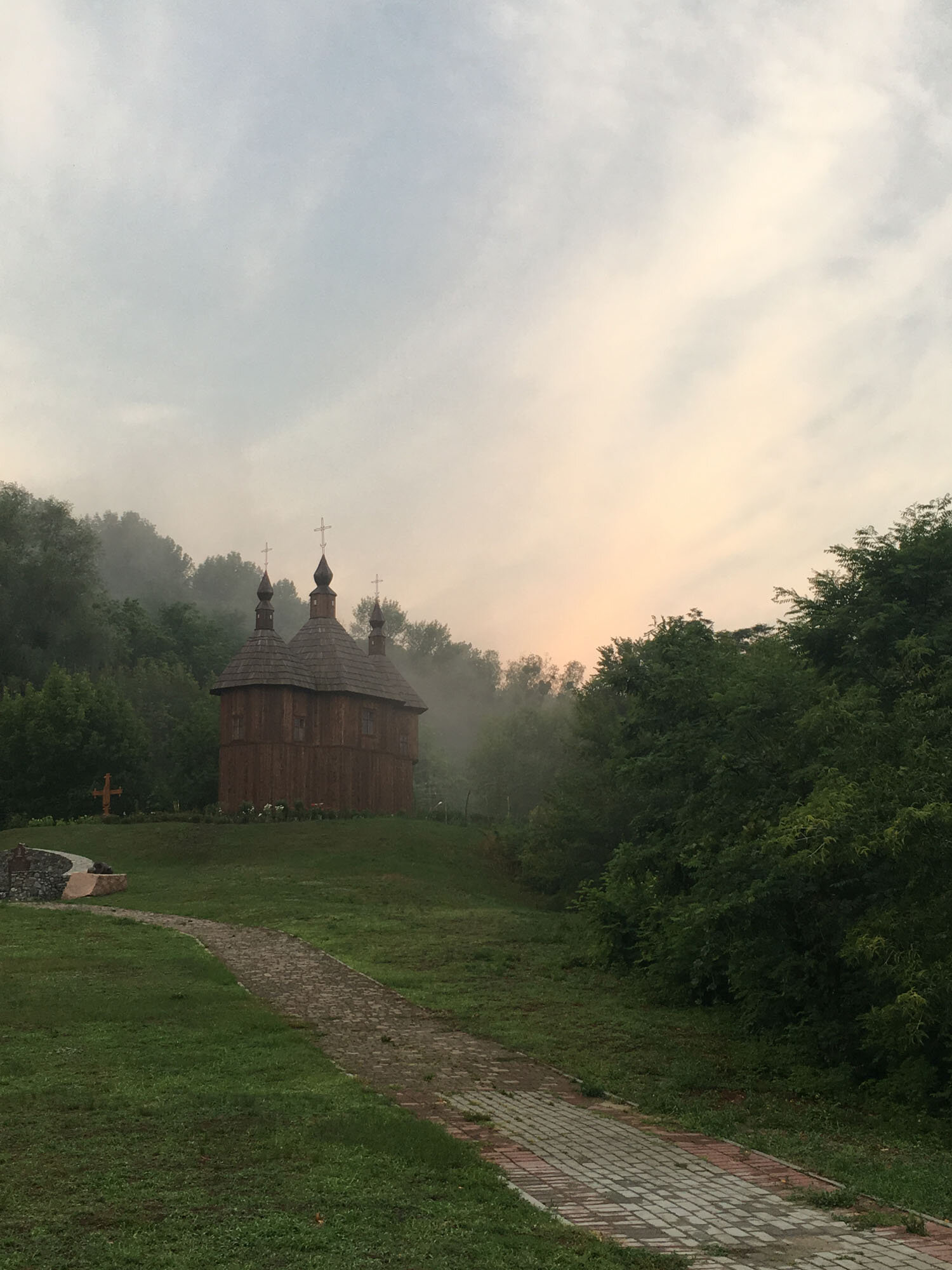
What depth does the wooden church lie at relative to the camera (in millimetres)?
50000

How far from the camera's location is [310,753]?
51.3 meters

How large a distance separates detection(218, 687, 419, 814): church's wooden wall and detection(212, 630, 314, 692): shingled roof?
0.42 metres

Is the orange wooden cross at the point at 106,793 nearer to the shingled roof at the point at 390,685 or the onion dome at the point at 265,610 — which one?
the onion dome at the point at 265,610

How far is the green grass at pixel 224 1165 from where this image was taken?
7.31m

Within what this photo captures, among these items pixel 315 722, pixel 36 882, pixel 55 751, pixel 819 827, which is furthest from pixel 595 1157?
pixel 55 751

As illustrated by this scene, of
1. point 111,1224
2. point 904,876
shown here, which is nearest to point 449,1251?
point 111,1224

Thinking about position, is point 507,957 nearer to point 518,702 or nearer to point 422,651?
point 518,702

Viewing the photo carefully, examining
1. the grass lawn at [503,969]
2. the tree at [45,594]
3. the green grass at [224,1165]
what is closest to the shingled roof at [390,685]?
the grass lawn at [503,969]

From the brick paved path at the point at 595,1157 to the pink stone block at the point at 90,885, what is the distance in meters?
17.2

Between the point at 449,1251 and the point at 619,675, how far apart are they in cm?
2209

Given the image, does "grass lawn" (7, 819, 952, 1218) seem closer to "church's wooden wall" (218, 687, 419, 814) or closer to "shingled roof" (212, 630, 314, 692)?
"church's wooden wall" (218, 687, 419, 814)

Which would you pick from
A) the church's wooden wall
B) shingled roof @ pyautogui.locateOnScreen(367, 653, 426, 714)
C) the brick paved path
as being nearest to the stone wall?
the church's wooden wall

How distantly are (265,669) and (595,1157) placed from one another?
41702 millimetres

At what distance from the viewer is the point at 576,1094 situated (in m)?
12.8
